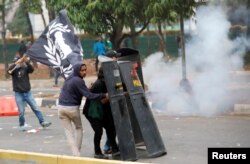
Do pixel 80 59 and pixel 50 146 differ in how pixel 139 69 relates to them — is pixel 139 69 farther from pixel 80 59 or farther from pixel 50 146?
pixel 50 146

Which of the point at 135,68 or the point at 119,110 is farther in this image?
the point at 135,68

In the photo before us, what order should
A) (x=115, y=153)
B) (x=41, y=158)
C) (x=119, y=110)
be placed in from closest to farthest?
→ (x=41, y=158) → (x=119, y=110) → (x=115, y=153)

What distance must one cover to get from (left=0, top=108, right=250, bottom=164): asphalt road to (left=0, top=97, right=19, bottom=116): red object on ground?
1.21 m

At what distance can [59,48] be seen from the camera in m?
10.9

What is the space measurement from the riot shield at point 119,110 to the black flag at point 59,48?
5.16 ft

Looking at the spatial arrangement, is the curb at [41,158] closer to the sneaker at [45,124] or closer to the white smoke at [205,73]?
the sneaker at [45,124]

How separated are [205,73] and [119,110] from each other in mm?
8339

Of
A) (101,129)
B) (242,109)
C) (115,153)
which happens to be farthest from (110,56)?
(242,109)

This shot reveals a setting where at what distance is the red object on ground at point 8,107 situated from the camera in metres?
16.8

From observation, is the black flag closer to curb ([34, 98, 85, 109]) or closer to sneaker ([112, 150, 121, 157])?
sneaker ([112, 150, 121, 157])

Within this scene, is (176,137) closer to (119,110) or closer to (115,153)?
(115,153)

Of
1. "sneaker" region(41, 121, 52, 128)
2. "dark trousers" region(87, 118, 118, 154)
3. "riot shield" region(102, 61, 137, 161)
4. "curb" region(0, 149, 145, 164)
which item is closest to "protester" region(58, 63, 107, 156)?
"dark trousers" region(87, 118, 118, 154)

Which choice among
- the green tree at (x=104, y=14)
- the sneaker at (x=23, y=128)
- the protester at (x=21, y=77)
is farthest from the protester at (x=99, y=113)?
the green tree at (x=104, y=14)

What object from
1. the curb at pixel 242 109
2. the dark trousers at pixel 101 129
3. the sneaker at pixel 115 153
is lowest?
the curb at pixel 242 109
